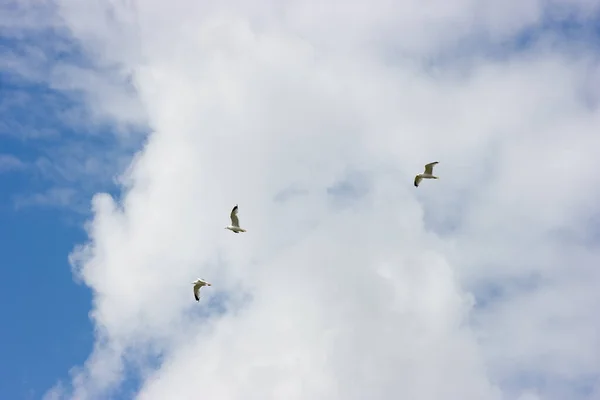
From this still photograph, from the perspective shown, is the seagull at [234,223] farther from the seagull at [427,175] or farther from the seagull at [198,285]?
the seagull at [427,175]

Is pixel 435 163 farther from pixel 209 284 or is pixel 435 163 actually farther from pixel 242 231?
pixel 209 284

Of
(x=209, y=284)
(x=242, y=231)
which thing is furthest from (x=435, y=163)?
(x=209, y=284)

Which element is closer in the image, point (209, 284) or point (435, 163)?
point (435, 163)

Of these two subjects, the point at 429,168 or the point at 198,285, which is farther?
the point at 198,285

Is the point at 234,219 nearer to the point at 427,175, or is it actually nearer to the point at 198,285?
the point at 198,285

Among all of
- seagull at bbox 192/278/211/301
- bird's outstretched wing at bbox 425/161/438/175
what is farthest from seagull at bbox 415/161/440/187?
seagull at bbox 192/278/211/301

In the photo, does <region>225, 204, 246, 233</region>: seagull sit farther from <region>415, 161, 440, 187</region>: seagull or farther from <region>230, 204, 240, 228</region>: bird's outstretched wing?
<region>415, 161, 440, 187</region>: seagull

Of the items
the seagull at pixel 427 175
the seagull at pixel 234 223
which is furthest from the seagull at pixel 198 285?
the seagull at pixel 427 175

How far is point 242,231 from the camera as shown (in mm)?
159500

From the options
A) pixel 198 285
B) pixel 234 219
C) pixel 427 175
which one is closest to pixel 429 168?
pixel 427 175

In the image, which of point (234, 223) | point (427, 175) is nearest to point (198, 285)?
point (234, 223)

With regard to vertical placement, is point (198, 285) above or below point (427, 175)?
below

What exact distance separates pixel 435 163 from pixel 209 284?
47751 mm

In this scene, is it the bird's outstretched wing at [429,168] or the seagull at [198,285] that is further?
the seagull at [198,285]
